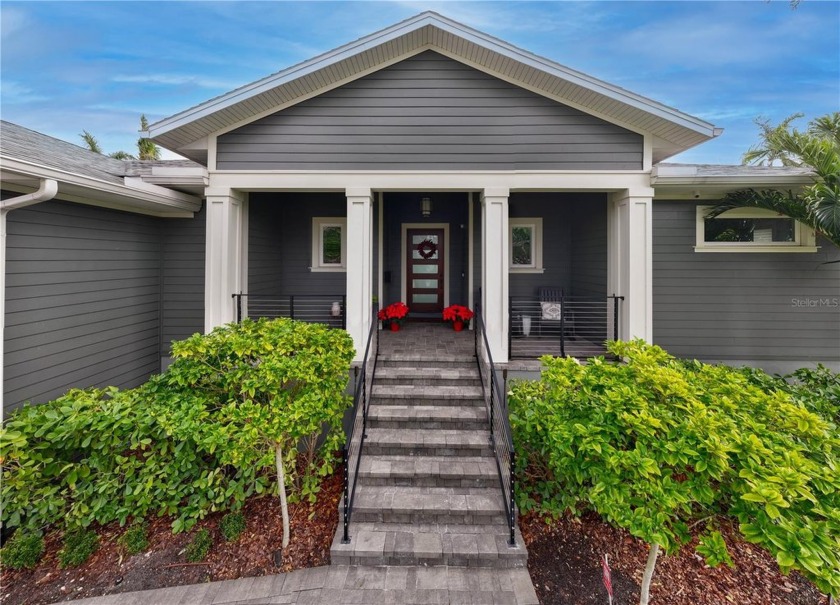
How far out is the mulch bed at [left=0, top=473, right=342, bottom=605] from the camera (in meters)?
3.25

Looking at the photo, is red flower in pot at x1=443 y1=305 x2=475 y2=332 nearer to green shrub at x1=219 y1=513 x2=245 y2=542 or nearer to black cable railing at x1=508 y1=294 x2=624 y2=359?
black cable railing at x1=508 y1=294 x2=624 y2=359

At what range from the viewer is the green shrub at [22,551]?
338 cm

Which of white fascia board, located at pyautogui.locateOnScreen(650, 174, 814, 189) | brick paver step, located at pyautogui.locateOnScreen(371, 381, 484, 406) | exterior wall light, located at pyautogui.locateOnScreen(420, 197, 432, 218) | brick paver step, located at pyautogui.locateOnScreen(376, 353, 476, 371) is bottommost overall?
brick paver step, located at pyautogui.locateOnScreen(371, 381, 484, 406)

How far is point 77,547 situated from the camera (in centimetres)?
351

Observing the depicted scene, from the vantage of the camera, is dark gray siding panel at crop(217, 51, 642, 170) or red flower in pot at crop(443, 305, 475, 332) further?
red flower in pot at crop(443, 305, 475, 332)

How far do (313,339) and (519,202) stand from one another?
5.54m

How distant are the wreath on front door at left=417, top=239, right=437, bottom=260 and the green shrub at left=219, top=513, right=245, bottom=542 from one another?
6.03 metres

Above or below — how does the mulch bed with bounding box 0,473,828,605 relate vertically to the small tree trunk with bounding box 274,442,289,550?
below

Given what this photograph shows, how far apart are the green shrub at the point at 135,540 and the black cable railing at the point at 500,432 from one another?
3.34 metres

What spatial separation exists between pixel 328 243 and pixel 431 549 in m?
6.33

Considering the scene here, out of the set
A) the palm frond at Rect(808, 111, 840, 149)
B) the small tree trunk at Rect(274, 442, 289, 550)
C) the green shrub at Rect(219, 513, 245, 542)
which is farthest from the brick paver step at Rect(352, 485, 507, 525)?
the palm frond at Rect(808, 111, 840, 149)

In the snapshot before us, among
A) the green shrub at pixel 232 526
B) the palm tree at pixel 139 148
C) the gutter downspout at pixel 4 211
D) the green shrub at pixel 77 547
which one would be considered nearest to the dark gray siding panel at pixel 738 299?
the green shrub at pixel 232 526

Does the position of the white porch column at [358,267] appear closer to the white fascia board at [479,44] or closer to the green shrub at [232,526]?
the white fascia board at [479,44]

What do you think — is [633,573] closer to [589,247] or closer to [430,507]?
[430,507]
